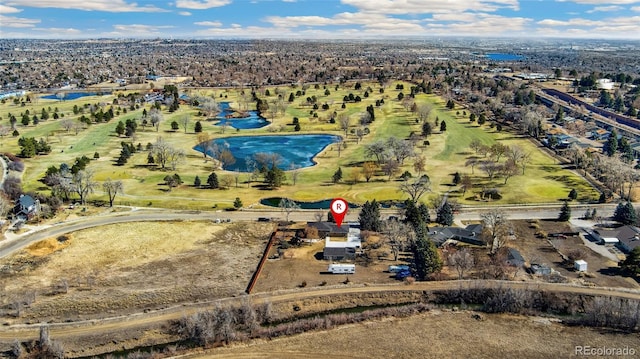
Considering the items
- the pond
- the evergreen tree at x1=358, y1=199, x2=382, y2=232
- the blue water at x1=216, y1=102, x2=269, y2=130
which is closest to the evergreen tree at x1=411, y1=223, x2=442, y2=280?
the evergreen tree at x1=358, y1=199, x2=382, y2=232

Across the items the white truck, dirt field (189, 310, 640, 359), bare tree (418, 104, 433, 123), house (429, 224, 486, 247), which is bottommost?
dirt field (189, 310, 640, 359)

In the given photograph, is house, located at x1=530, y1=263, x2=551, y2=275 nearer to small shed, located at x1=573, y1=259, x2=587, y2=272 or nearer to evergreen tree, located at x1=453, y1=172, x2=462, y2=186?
small shed, located at x1=573, y1=259, x2=587, y2=272

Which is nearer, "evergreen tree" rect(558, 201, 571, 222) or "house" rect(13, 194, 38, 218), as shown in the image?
"evergreen tree" rect(558, 201, 571, 222)

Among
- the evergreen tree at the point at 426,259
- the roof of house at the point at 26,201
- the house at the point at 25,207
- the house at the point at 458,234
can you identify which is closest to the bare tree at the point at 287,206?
the house at the point at 458,234

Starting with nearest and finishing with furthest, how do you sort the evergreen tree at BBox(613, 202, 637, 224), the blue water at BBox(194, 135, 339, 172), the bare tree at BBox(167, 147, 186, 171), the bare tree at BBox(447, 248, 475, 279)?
1. the bare tree at BBox(447, 248, 475, 279)
2. the evergreen tree at BBox(613, 202, 637, 224)
3. the bare tree at BBox(167, 147, 186, 171)
4. the blue water at BBox(194, 135, 339, 172)

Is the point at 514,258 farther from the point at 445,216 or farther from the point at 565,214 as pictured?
the point at 565,214

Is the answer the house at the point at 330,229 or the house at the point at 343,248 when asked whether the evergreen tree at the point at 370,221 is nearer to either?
the house at the point at 343,248

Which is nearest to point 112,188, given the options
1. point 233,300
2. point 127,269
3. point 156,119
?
point 127,269
